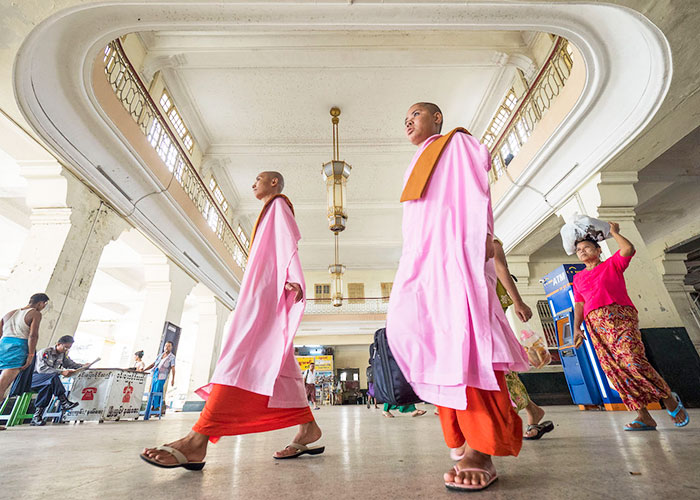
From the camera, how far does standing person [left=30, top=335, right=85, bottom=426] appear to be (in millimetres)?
4445

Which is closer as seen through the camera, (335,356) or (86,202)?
(86,202)

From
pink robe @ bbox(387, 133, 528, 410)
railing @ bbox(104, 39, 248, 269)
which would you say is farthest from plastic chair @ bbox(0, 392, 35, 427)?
pink robe @ bbox(387, 133, 528, 410)

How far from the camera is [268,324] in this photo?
1656 mm

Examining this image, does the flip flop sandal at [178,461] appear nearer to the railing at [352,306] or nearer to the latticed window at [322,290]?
the railing at [352,306]

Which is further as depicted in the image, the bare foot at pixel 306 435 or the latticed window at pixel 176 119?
the latticed window at pixel 176 119

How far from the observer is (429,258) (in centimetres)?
135

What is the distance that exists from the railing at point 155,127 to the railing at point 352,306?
6.46 metres

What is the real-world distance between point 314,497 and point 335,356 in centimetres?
1649

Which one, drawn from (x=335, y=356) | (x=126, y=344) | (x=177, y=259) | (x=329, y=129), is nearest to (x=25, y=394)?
(x=177, y=259)

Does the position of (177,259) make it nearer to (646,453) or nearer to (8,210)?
(8,210)

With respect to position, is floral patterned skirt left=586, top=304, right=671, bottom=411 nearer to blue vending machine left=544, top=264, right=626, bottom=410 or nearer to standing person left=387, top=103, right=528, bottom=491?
standing person left=387, top=103, right=528, bottom=491

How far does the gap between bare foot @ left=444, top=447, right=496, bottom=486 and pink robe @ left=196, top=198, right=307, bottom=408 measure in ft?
2.54

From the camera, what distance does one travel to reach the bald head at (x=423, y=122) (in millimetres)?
1619

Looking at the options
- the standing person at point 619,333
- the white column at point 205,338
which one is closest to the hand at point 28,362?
the white column at point 205,338
